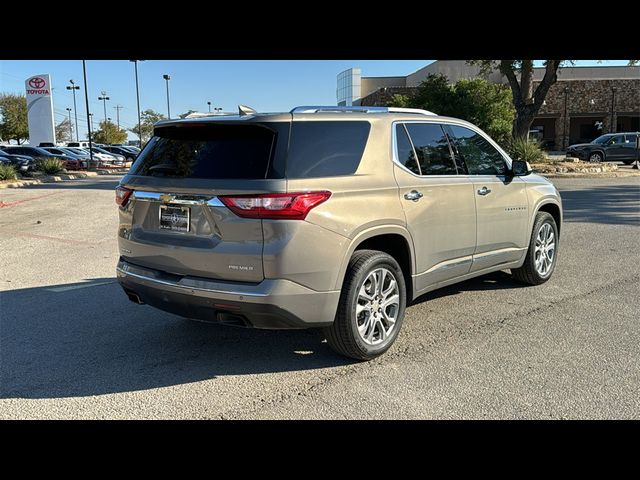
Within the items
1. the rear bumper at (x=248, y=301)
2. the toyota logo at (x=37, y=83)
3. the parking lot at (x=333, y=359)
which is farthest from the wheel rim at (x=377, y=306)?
the toyota logo at (x=37, y=83)

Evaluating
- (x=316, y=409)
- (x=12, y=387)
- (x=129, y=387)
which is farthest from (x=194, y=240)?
(x=12, y=387)

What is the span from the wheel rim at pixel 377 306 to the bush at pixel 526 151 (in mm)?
21719

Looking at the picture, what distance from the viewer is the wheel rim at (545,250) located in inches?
249

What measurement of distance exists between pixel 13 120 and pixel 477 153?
81.5m

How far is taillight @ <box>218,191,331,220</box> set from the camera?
11.7ft

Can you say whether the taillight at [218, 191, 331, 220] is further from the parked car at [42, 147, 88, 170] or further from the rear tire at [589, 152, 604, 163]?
the parked car at [42, 147, 88, 170]

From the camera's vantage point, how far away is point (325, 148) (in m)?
3.98

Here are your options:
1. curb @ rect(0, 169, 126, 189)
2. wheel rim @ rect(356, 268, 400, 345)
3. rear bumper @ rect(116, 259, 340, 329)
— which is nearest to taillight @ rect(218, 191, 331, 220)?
rear bumper @ rect(116, 259, 340, 329)

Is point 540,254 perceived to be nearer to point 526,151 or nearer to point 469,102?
point 526,151

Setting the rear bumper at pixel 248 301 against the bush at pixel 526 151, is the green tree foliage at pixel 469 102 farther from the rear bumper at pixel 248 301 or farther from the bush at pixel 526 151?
the rear bumper at pixel 248 301
